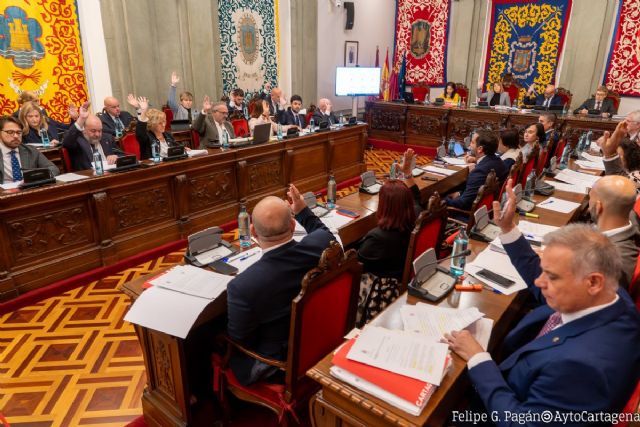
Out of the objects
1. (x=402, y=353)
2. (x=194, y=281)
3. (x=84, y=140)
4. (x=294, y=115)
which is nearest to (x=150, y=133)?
(x=84, y=140)

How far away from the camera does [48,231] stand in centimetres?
346

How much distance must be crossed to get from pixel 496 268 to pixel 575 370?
3.67ft

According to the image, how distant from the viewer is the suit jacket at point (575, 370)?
47.3 inches

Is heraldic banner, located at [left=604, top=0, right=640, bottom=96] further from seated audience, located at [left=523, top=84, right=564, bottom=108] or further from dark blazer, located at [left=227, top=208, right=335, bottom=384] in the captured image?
dark blazer, located at [left=227, top=208, right=335, bottom=384]

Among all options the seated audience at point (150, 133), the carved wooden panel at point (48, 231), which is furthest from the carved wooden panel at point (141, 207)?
the seated audience at point (150, 133)

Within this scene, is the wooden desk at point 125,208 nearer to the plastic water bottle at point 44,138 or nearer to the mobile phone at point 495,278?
the plastic water bottle at point 44,138

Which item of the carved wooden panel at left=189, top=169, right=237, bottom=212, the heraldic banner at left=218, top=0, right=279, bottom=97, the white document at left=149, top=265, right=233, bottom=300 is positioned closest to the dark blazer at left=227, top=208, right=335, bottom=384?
the white document at left=149, top=265, right=233, bottom=300

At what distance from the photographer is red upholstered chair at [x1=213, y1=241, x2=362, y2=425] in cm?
172

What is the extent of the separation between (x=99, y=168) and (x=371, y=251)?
2.66 meters

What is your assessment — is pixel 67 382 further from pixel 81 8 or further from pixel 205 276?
pixel 81 8

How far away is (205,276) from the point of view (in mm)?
2164

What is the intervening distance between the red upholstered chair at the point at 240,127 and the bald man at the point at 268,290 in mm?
4516

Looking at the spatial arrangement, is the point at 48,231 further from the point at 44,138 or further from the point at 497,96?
the point at 497,96

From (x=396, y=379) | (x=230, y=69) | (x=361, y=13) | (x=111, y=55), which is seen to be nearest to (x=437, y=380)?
(x=396, y=379)
